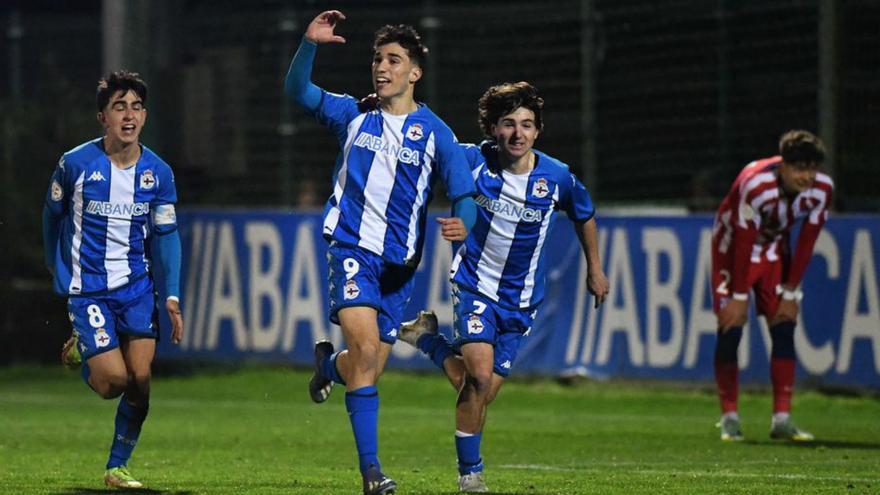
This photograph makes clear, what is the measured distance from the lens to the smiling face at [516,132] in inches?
385

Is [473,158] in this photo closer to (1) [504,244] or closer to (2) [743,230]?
(1) [504,244]

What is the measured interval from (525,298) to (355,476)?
1397mm

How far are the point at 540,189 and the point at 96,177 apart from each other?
7.25 feet

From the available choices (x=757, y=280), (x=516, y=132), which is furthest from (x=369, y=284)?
(x=757, y=280)

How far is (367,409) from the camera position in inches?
351

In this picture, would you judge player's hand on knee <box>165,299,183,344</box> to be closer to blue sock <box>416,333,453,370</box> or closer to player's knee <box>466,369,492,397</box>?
blue sock <box>416,333,453,370</box>

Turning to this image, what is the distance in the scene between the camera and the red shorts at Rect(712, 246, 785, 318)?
43.3 ft

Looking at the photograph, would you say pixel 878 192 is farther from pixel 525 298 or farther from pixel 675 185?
pixel 525 298

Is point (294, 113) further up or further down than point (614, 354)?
further up

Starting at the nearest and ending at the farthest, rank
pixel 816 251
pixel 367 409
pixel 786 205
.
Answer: pixel 367 409 → pixel 786 205 → pixel 816 251

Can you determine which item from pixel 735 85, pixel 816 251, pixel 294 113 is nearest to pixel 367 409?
pixel 816 251

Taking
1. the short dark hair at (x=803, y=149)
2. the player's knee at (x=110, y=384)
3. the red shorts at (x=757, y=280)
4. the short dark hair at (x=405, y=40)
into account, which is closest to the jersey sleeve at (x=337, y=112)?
the short dark hair at (x=405, y=40)

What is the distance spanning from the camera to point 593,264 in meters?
10.0

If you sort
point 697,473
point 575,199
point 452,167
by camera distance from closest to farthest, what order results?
point 452,167 < point 575,199 < point 697,473
